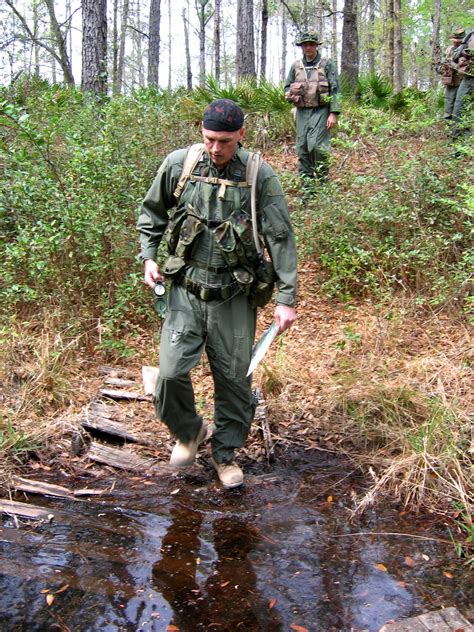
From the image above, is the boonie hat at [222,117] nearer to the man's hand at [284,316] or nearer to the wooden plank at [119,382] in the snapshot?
the man's hand at [284,316]

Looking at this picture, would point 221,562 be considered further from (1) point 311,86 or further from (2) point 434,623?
(1) point 311,86

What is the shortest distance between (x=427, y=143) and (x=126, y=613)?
26.8 feet

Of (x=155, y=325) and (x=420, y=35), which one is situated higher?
(x=420, y=35)

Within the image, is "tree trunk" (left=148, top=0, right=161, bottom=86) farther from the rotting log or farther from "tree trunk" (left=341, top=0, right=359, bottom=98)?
the rotting log

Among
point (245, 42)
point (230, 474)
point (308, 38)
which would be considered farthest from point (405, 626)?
point (245, 42)

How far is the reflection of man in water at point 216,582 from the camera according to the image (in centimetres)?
274

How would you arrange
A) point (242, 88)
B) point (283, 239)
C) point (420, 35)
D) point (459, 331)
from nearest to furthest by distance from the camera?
point (283, 239) → point (459, 331) → point (242, 88) → point (420, 35)

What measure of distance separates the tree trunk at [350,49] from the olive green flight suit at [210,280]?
388 inches

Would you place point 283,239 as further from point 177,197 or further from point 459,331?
point 459,331

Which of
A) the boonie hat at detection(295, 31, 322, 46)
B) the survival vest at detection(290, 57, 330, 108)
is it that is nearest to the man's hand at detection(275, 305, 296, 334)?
the survival vest at detection(290, 57, 330, 108)

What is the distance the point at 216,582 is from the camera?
3.01 metres

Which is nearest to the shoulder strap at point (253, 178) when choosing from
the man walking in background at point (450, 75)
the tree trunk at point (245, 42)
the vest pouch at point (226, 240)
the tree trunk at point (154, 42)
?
the vest pouch at point (226, 240)

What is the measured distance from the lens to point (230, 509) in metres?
3.74

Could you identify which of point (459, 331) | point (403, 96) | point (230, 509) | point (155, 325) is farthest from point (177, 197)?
point (403, 96)
